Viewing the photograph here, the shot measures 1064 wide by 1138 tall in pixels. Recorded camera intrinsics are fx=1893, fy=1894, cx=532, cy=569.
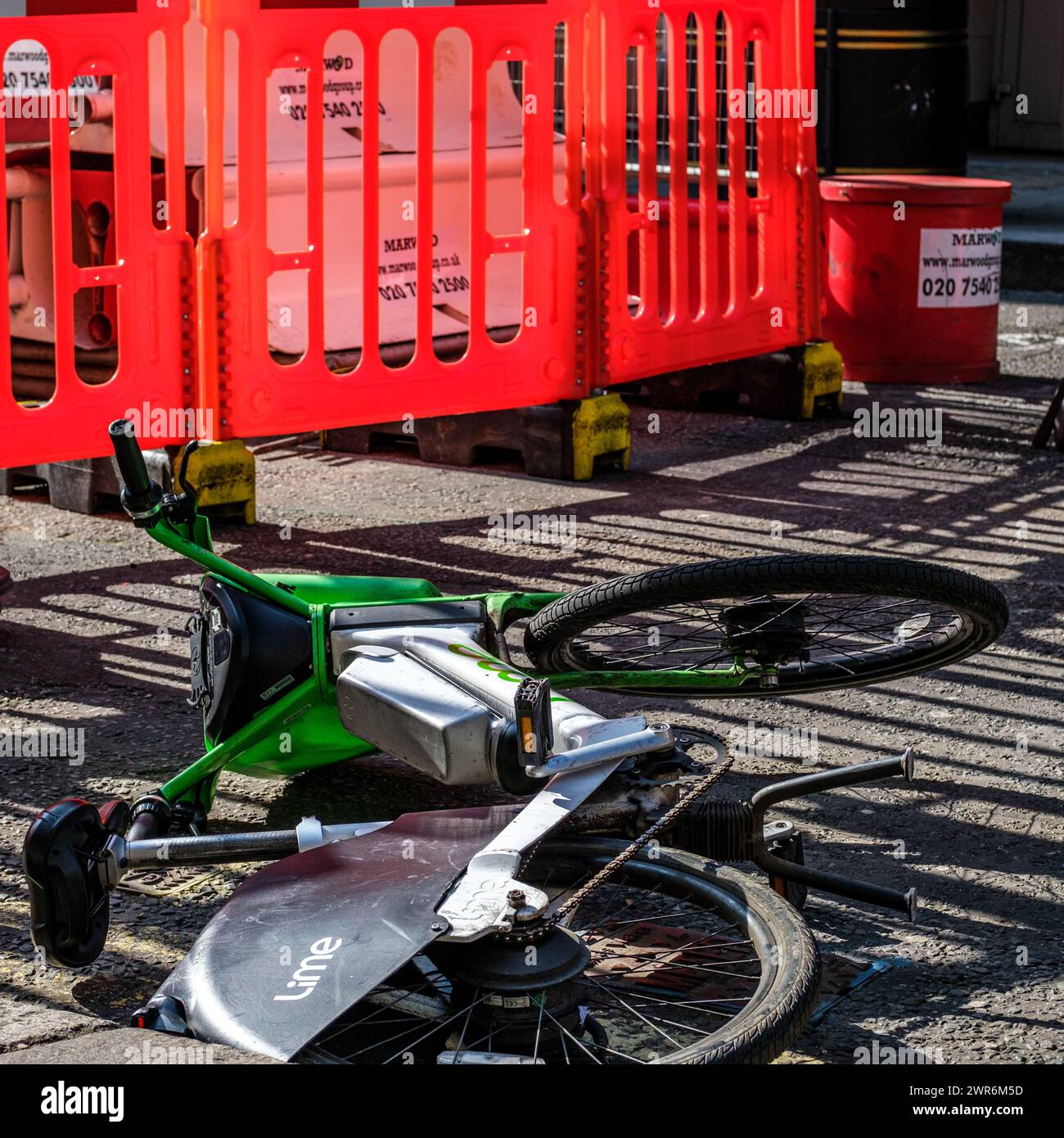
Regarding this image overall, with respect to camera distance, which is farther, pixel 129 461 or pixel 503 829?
pixel 129 461

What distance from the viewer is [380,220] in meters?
7.59

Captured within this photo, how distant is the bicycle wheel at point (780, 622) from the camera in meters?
3.66

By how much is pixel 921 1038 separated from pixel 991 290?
6.96 m

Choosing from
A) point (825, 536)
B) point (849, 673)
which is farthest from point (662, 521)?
point (849, 673)

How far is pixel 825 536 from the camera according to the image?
6836 mm

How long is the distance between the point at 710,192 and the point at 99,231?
276 centimetres

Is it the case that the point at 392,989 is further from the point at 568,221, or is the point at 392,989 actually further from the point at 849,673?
the point at 568,221

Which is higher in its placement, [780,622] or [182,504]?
[182,504]

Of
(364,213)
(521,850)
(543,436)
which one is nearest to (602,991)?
(521,850)

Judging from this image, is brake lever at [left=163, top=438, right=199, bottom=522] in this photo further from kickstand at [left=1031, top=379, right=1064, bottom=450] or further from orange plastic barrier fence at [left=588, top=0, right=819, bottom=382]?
kickstand at [left=1031, top=379, right=1064, bottom=450]

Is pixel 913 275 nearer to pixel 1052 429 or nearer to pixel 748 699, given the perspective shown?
pixel 1052 429

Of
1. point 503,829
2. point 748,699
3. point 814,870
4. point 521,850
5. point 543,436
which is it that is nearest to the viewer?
point 521,850

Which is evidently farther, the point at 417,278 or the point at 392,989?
the point at 417,278
